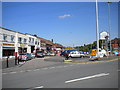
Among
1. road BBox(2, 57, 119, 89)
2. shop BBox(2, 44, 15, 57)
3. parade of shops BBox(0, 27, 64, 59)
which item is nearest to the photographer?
road BBox(2, 57, 119, 89)

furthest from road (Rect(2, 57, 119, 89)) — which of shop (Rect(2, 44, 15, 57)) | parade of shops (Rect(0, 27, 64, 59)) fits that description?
shop (Rect(2, 44, 15, 57))

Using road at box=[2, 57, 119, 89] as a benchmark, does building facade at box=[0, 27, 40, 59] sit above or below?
above

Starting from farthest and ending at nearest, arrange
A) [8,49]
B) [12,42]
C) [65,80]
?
[12,42], [8,49], [65,80]

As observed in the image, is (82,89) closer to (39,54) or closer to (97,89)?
(97,89)

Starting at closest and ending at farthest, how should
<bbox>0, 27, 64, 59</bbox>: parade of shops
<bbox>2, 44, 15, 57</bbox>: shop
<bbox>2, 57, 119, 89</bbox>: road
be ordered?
<bbox>2, 57, 119, 89</bbox>: road, <bbox>0, 27, 64, 59</bbox>: parade of shops, <bbox>2, 44, 15, 57</bbox>: shop

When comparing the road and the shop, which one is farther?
the shop

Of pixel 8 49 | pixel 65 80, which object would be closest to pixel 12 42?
pixel 8 49

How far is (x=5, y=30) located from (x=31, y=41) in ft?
62.1

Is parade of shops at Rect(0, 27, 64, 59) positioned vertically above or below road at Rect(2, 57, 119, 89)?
above

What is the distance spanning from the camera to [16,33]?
4550 cm

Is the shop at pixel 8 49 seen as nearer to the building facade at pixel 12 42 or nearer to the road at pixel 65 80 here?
the building facade at pixel 12 42

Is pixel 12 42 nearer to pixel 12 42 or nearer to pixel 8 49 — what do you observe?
pixel 12 42

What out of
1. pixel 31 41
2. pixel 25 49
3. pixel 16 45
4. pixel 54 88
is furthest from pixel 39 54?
pixel 54 88

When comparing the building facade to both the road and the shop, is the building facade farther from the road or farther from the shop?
the road
